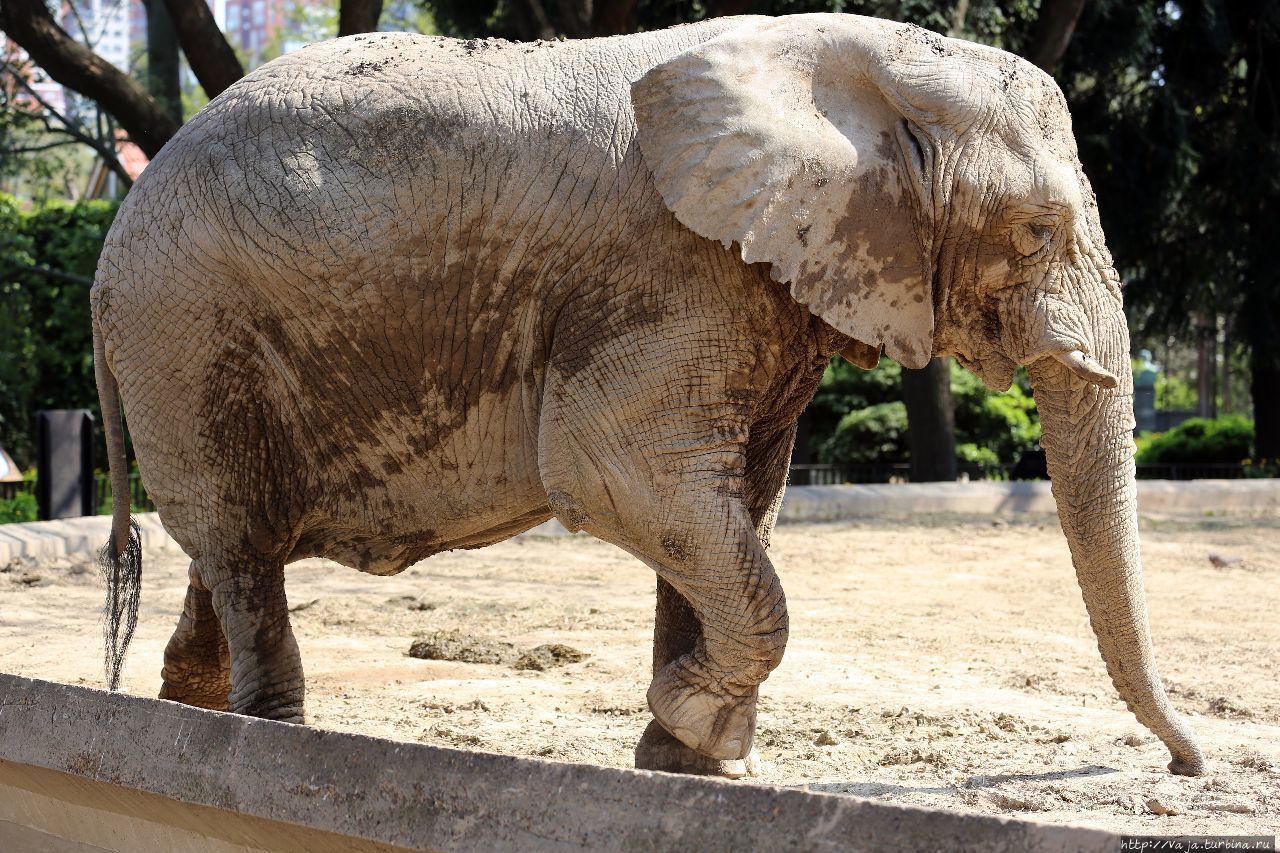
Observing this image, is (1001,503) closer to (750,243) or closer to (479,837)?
(750,243)

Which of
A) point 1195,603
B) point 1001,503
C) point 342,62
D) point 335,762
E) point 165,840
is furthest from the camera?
point 1001,503

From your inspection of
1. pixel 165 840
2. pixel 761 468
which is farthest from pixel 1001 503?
pixel 165 840

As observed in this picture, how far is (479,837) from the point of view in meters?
3.30

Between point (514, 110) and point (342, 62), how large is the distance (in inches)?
29.4

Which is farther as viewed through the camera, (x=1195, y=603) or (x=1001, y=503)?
(x=1001, y=503)

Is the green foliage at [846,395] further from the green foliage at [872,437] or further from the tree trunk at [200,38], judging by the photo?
the tree trunk at [200,38]

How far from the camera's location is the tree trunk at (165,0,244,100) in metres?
14.8

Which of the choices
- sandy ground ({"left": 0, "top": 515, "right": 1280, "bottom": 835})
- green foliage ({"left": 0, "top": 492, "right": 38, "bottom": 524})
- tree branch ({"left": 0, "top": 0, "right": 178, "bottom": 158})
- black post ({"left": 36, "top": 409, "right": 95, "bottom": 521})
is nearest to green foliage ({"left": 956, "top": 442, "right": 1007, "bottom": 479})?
sandy ground ({"left": 0, "top": 515, "right": 1280, "bottom": 835})

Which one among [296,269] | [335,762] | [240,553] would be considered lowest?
[335,762]

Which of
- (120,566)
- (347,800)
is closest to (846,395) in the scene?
(120,566)

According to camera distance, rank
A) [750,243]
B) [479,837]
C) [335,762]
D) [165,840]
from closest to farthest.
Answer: [479,837], [335,762], [165,840], [750,243]

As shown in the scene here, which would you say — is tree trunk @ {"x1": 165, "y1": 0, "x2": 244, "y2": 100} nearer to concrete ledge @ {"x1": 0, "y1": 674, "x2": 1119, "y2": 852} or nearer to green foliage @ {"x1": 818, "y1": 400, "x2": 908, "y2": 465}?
green foliage @ {"x1": 818, "y1": 400, "x2": 908, "y2": 465}

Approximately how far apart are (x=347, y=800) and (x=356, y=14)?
1214 cm

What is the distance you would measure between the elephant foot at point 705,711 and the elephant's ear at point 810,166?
45.0 inches
